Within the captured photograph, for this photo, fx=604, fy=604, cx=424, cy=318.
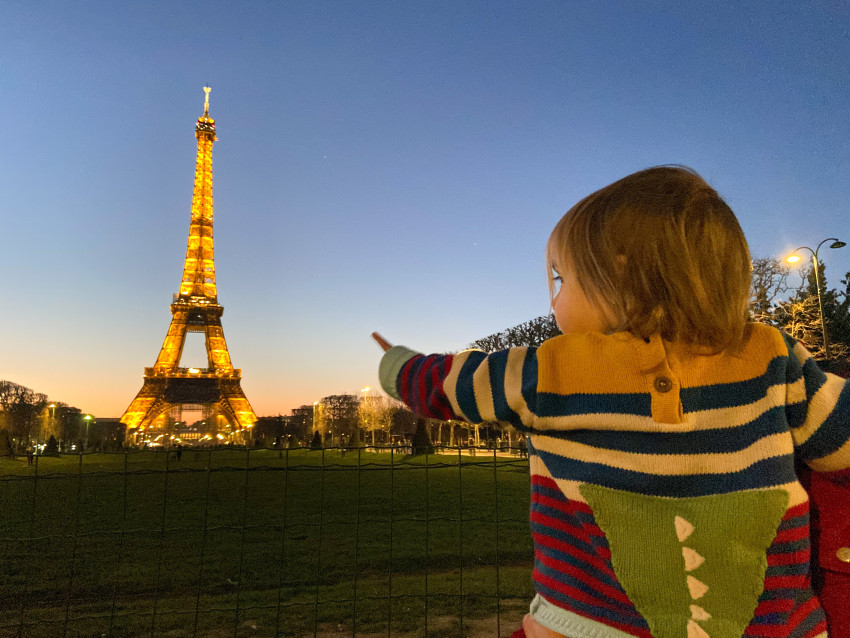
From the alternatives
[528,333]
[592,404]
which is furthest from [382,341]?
[528,333]

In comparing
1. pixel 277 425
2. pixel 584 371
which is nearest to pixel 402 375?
pixel 584 371

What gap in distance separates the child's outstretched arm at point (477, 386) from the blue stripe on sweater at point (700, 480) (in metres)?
0.17

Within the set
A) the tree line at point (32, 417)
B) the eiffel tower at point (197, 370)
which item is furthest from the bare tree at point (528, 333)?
the tree line at point (32, 417)

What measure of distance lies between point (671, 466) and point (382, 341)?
2.08ft

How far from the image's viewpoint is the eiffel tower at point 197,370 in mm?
44250

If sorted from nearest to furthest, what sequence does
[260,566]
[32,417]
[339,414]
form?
[260,566], [32,417], [339,414]

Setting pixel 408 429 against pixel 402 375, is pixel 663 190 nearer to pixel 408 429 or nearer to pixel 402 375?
pixel 402 375

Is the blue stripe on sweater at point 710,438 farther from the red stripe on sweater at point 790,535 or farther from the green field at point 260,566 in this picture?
the green field at point 260,566

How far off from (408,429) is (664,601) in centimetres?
5852

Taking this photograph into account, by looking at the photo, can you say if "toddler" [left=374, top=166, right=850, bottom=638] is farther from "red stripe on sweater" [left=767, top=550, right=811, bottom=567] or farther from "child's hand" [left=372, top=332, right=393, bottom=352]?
"child's hand" [left=372, top=332, right=393, bottom=352]

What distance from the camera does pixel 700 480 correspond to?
1021 mm

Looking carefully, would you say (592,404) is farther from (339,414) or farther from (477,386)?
(339,414)

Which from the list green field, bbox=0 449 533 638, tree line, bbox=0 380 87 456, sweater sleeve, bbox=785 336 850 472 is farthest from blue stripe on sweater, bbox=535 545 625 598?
tree line, bbox=0 380 87 456

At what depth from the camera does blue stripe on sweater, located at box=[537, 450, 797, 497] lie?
1.02 meters
